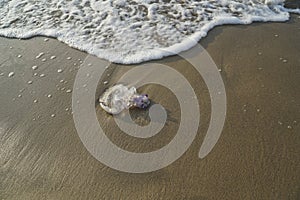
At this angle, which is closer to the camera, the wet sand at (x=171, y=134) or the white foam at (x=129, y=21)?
the wet sand at (x=171, y=134)

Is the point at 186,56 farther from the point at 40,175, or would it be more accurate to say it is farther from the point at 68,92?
the point at 40,175

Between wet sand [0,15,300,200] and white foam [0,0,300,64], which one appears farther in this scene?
white foam [0,0,300,64]

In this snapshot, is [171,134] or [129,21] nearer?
[171,134]

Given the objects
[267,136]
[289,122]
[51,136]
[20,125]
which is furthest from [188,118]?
[20,125]
